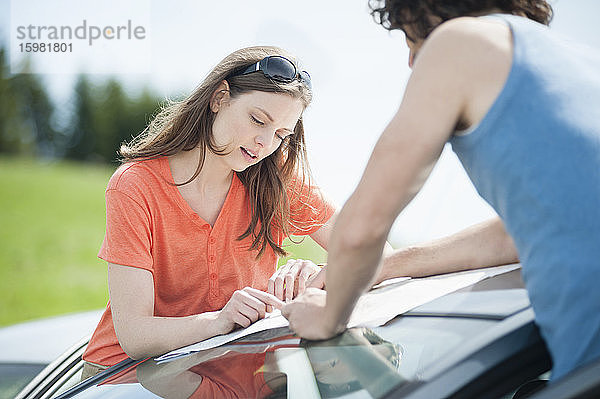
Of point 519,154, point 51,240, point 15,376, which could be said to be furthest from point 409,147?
point 51,240

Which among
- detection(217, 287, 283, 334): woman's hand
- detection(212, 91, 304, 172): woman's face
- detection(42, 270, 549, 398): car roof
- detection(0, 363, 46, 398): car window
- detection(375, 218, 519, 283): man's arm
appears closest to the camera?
detection(42, 270, 549, 398): car roof

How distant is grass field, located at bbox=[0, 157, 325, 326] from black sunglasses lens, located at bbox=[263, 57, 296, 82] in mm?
8951

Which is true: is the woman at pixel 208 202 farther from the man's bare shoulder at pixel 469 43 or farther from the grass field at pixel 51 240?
the grass field at pixel 51 240

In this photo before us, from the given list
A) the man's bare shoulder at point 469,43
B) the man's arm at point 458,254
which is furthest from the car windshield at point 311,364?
the man's bare shoulder at point 469,43

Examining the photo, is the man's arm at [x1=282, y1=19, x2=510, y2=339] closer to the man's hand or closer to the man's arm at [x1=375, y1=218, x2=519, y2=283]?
the man's hand

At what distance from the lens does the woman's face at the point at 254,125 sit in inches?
75.8

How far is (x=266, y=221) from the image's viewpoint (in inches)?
83.6

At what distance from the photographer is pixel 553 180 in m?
1.00

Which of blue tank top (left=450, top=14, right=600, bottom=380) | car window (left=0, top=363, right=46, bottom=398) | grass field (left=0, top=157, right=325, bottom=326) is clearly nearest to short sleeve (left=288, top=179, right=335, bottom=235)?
car window (left=0, top=363, right=46, bottom=398)

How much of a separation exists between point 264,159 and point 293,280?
1.92ft

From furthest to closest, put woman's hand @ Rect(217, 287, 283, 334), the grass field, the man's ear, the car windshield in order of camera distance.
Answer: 1. the grass field
2. the man's ear
3. woman's hand @ Rect(217, 287, 283, 334)
4. the car windshield

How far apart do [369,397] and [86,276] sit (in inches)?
562

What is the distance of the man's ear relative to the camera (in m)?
2.03

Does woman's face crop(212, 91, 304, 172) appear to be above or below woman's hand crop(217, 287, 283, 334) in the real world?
above
